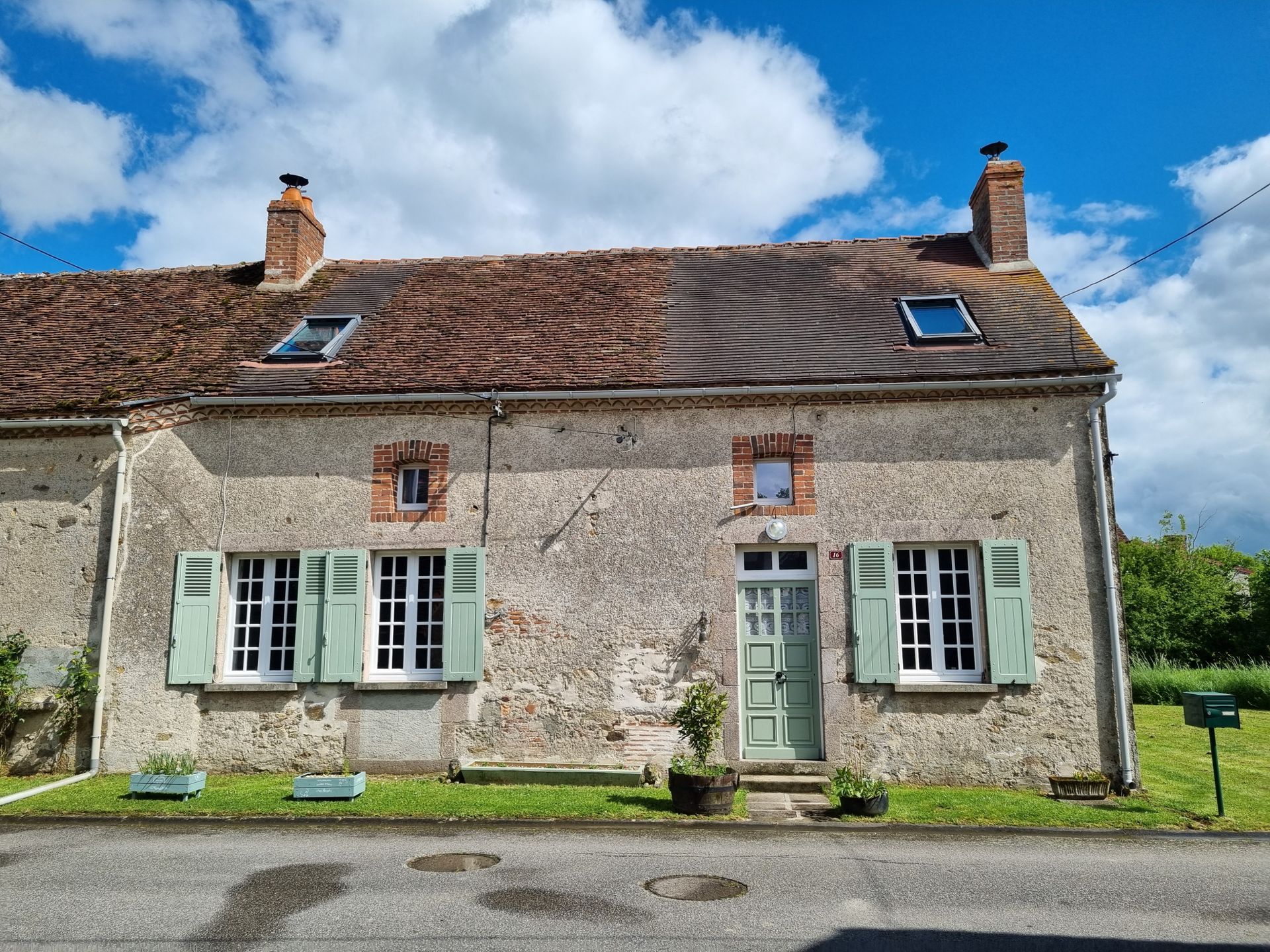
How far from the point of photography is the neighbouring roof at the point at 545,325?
10.3m

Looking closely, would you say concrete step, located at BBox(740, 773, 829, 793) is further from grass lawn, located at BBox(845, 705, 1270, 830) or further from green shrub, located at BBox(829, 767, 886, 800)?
grass lawn, located at BBox(845, 705, 1270, 830)

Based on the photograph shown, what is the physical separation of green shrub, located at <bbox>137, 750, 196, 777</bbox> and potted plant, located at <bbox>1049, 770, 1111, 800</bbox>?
8641mm

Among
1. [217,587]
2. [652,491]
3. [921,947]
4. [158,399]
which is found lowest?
[921,947]

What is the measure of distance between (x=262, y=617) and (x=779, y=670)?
5970 millimetres

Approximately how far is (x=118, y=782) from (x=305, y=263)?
7.77 meters

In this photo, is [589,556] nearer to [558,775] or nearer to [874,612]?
[558,775]

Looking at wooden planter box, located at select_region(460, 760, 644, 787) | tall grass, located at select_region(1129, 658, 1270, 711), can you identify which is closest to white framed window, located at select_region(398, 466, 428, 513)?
wooden planter box, located at select_region(460, 760, 644, 787)

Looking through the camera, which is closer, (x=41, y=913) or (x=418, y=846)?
(x=41, y=913)

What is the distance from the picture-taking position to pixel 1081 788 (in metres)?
8.84

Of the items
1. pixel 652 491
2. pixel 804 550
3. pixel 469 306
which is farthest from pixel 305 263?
pixel 804 550

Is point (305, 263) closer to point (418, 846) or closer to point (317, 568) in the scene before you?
point (317, 568)

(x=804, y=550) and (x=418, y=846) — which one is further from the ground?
(x=804, y=550)

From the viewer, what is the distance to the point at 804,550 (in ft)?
32.6

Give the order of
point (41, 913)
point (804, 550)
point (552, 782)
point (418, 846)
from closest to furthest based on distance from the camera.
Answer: point (41, 913)
point (418, 846)
point (552, 782)
point (804, 550)
